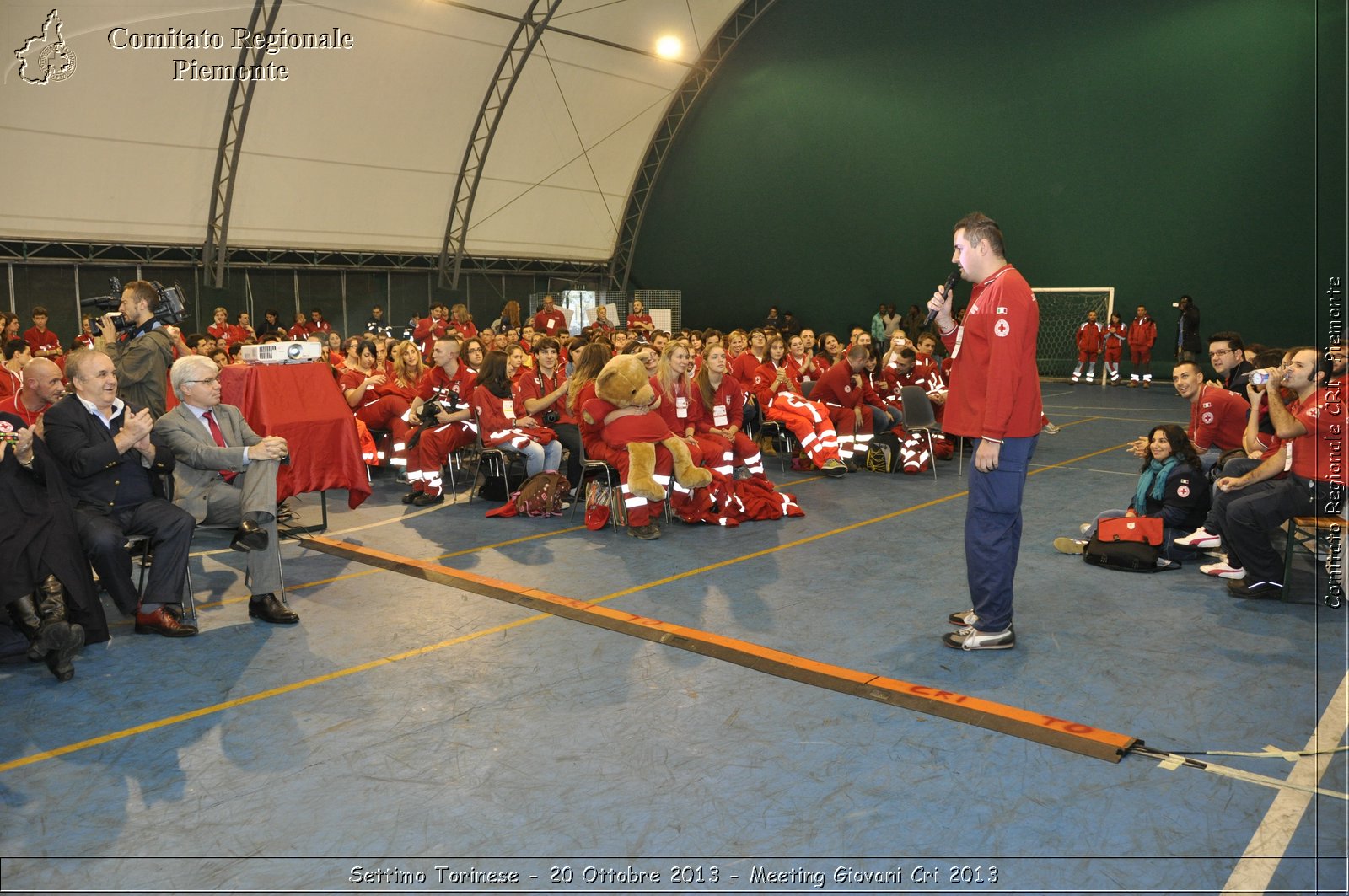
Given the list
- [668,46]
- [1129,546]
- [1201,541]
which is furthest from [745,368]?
[668,46]

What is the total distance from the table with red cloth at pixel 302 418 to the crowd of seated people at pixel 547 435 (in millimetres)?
309

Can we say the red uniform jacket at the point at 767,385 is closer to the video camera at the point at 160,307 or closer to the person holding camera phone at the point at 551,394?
the person holding camera phone at the point at 551,394

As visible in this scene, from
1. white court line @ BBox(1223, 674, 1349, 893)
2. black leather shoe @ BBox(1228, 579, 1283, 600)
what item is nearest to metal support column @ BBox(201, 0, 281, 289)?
black leather shoe @ BBox(1228, 579, 1283, 600)

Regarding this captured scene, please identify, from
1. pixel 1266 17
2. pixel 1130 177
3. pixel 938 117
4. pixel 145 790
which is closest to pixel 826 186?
pixel 938 117

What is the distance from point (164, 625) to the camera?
475cm

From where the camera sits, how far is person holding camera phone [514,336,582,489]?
819 cm

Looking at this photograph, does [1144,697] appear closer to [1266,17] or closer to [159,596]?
[159,596]

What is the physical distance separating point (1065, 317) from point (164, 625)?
18759 millimetres

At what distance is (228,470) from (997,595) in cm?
409

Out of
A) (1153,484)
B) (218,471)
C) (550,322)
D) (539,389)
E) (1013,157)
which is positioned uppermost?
(1013,157)

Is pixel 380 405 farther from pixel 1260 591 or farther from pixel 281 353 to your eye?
pixel 1260 591

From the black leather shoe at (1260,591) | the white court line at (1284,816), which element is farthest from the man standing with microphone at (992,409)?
the black leather shoe at (1260,591)

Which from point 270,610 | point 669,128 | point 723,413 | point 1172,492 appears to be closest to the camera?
point 270,610

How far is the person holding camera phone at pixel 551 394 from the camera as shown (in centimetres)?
819
